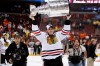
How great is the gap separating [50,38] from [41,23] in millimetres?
18197

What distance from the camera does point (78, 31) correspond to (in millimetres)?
23891

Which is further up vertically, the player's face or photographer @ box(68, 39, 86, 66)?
the player's face

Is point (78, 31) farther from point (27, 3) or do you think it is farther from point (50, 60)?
point (50, 60)

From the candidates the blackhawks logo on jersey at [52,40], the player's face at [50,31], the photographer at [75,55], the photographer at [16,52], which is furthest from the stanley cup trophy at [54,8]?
the photographer at [75,55]

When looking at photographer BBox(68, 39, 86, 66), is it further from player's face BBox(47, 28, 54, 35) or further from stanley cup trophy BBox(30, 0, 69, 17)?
player's face BBox(47, 28, 54, 35)

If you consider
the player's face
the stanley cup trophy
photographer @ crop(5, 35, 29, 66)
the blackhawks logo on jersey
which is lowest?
photographer @ crop(5, 35, 29, 66)

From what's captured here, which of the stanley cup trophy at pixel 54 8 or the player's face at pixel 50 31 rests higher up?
the stanley cup trophy at pixel 54 8

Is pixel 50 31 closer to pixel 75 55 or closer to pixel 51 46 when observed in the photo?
pixel 51 46

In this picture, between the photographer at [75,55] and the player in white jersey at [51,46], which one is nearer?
the player in white jersey at [51,46]

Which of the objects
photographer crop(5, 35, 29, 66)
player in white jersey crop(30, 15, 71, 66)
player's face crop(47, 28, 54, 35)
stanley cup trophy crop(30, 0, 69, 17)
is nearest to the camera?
stanley cup trophy crop(30, 0, 69, 17)

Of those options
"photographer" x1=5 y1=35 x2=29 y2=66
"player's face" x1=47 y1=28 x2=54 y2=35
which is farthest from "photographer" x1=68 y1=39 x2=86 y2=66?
"player's face" x1=47 y1=28 x2=54 y2=35

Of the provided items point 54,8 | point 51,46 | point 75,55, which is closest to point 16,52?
point 51,46

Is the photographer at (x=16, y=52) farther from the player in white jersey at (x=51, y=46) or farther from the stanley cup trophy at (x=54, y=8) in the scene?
the stanley cup trophy at (x=54, y=8)

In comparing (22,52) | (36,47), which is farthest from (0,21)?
(22,52)
